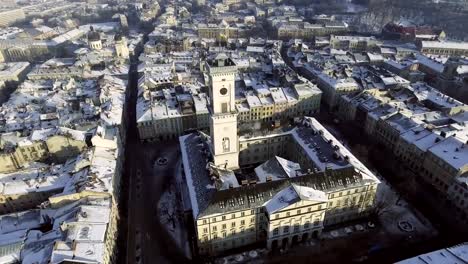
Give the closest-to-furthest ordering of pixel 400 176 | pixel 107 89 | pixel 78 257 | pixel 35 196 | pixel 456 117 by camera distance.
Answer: pixel 78 257
pixel 35 196
pixel 400 176
pixel 456 117
pixel 107 89

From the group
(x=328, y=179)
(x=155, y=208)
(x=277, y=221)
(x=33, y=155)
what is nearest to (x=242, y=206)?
(x=277, y=221)

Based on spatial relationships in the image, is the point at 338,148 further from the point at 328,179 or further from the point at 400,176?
the point at 400,176

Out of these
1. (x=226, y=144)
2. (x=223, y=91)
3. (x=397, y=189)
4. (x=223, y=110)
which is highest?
(x=223, y=91)

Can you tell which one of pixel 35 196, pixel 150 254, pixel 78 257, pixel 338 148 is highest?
pixel 338 148

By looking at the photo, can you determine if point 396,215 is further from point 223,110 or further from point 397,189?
point 223,110

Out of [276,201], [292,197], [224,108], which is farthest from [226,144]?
[292,197]

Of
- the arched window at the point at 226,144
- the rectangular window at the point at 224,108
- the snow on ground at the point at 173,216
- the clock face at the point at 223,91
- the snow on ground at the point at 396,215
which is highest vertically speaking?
the clock face at the point at 223,91

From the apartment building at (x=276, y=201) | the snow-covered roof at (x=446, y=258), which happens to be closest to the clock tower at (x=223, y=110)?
the apartment building at (x=276, y=201)

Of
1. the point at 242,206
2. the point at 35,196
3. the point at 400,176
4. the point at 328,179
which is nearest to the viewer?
the point at 242,206

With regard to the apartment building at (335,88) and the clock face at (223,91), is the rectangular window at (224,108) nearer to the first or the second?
the clock face at (223,91)
